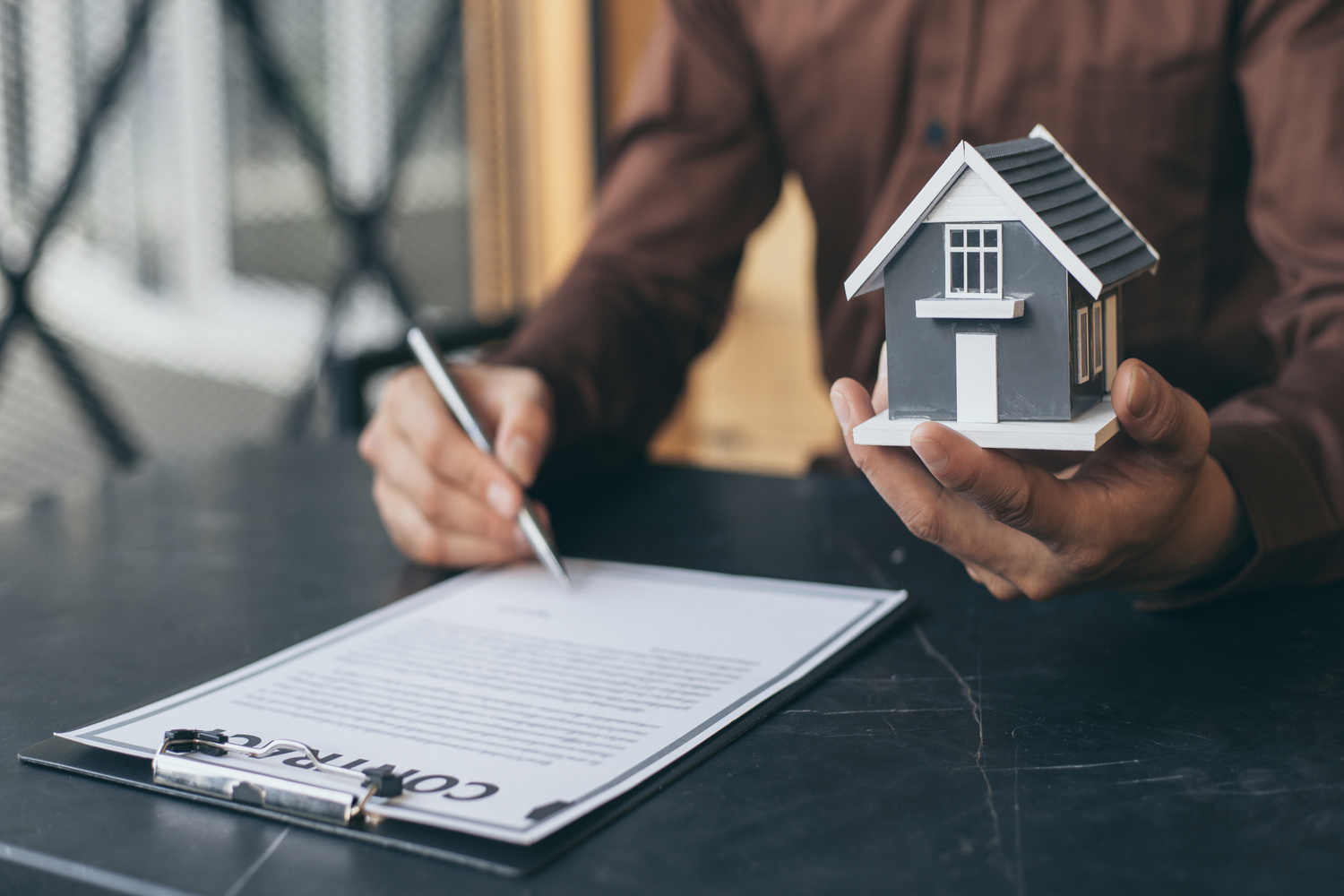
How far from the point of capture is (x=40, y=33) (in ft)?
5.16

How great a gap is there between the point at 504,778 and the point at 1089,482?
0.31 m

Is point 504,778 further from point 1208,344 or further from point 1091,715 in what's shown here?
point 1208,344

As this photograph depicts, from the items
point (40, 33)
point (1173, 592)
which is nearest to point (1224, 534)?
point (1173, 592)

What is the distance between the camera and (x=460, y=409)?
2.83 feet

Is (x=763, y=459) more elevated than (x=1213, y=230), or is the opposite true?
(x=1213, y=230)

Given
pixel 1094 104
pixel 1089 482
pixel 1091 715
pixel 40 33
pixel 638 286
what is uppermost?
pixel 40 33

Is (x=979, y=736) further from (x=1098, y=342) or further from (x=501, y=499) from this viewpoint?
(x=501, y=499)

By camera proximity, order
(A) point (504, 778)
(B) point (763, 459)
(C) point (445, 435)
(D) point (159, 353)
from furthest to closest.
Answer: (B) point (763, 459)
(D) point (159, 353)
(C) point (445, 435)
(A) point (504, 778)

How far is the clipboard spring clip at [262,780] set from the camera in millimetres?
455

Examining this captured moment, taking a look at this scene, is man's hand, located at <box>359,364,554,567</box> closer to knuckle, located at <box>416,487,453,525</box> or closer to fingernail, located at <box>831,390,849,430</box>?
knuckle, located at <box>416,487,453,525</box>

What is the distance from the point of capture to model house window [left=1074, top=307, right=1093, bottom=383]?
20.1 inches

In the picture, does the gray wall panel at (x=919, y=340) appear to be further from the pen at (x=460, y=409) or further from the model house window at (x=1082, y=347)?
the pen at (x=460, y=409)

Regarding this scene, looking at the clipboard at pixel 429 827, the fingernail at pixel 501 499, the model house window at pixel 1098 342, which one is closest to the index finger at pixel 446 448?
the fingernail at pixel 501 499

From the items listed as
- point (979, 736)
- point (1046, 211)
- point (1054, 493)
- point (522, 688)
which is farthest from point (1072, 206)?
point (522, 688)
